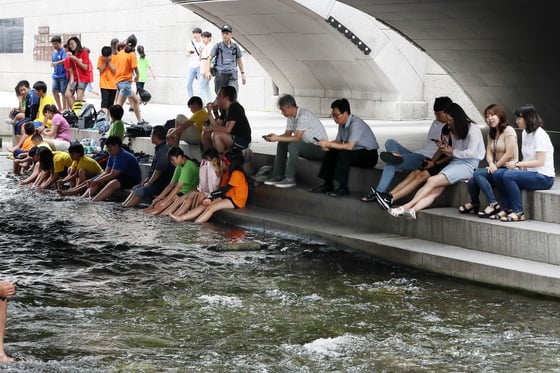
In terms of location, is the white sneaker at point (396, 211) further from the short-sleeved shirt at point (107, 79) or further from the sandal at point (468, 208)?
the short-sleeved shirt at point (107, 79)

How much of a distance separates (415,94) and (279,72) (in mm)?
3520

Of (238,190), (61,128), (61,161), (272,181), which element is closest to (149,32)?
(61,128)

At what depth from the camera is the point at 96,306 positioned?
28.9ft

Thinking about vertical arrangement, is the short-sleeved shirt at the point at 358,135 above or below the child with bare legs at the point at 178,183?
above

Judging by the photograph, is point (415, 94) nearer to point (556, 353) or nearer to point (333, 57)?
point (333, 57)

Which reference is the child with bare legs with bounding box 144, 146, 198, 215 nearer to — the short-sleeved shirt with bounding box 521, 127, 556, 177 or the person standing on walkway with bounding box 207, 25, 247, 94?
the short-sleeved shirt with bounding box 521, 127, 556, 177

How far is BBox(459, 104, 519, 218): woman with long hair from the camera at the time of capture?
1029cm

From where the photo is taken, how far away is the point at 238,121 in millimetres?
14227

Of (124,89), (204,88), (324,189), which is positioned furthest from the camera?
(204,88)

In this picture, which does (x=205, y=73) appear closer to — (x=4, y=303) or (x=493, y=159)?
(x=493, y=159)

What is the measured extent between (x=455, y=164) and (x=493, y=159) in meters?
0.42

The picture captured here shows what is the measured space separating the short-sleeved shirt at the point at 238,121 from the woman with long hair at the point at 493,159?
14.5ft

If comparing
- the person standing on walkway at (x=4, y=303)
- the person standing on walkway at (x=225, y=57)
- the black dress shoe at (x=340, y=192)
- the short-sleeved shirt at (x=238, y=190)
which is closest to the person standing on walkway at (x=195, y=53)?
the person standing on walkway at (x=225, y=57)

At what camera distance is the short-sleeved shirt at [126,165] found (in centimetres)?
1547
